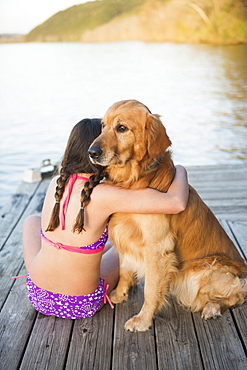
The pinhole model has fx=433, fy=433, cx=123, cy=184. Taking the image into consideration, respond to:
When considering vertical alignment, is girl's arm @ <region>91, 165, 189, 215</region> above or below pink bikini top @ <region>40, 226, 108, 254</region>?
above

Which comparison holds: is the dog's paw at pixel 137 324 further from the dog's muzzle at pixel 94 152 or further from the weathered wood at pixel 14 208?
the weathered wood at pixel 14 208

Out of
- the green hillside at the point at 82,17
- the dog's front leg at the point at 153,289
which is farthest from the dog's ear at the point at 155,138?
the green hillside at the point at 82,17

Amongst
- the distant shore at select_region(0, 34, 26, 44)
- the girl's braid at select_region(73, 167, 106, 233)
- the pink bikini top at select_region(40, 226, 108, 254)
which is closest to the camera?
the girl's braid at select_region(73, 167, 106, 233)

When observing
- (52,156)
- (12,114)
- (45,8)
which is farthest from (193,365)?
(45,8)

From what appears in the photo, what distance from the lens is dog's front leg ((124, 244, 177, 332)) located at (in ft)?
8.02

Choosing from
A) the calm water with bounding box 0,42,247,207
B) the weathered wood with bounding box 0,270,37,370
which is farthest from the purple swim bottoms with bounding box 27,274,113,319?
the calm water with bounding box 0,42,247,207

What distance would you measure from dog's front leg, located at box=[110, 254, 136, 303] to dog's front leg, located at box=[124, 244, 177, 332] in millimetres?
272

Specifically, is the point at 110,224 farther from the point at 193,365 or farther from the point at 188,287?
the point at 193,365

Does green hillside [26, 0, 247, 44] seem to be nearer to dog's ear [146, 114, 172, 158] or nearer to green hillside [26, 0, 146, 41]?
green hillside [26, 0, 146, 41]

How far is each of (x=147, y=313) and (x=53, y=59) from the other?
1031 inches

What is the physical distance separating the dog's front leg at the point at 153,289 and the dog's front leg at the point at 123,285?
272 millimetres

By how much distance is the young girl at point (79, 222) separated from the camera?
236cm

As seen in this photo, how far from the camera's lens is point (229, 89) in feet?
49.3

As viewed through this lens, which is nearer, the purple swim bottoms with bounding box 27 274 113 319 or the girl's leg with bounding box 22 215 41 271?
the purple swim bottoms with bounding box 27 274 113 319
